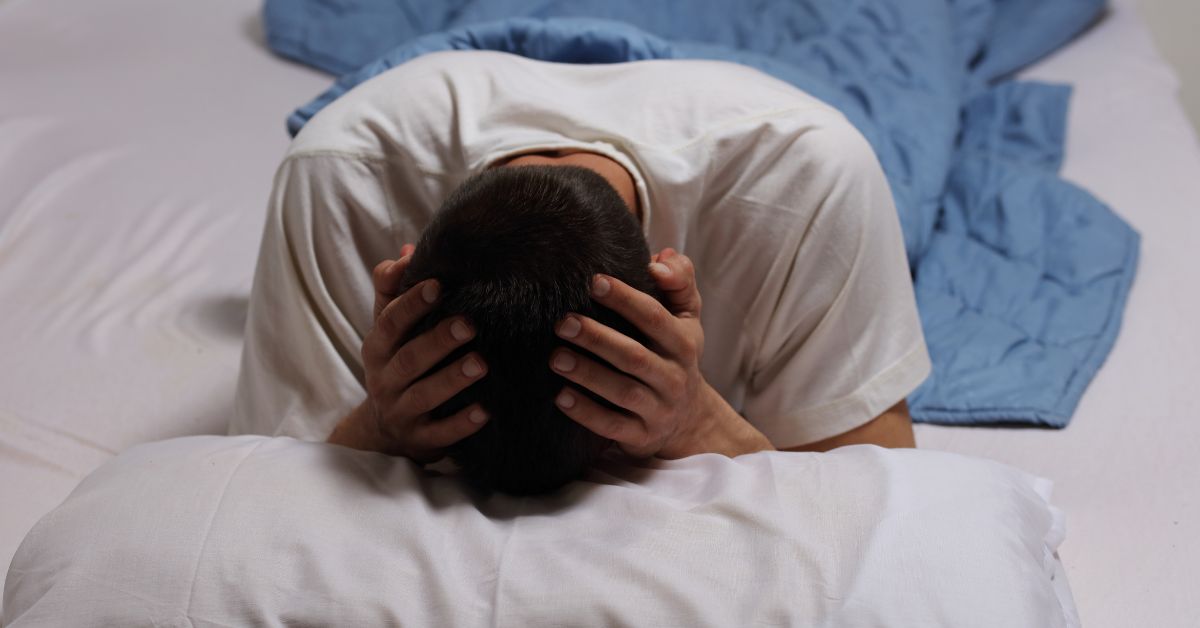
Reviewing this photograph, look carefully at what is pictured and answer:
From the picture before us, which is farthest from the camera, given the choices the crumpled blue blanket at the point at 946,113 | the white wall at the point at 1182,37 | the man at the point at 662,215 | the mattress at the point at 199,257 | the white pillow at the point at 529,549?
the white wall at the point at 1182,37

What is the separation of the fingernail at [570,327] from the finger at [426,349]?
0.06m

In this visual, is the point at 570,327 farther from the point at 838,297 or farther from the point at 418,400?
the point at 838,297

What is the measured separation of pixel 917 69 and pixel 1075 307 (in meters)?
0.44

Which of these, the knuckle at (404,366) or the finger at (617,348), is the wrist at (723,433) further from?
the knuckle at (404,366)

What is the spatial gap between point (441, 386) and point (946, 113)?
1.05 metres

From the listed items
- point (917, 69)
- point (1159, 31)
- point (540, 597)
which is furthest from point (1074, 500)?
point (1159, 31)

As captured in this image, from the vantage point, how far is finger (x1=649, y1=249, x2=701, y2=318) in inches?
29.0

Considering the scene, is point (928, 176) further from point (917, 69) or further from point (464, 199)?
point (464, 199)

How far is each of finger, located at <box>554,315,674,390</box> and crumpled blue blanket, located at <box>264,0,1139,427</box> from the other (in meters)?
0.55

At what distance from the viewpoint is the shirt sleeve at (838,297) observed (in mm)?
916

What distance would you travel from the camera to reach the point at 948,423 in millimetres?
1155

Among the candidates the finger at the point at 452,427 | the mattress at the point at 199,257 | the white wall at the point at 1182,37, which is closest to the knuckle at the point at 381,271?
the finger at the point at 452,427

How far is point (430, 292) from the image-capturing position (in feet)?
2.19

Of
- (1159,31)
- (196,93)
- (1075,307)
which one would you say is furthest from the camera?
(1159,31)
